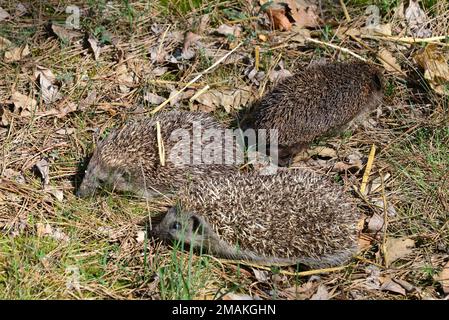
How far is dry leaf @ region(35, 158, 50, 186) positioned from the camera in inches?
273

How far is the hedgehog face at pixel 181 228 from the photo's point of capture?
6160mm

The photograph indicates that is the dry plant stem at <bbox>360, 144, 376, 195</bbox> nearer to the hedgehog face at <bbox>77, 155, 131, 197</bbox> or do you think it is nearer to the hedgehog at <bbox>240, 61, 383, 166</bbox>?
the hedgehog at <bbox>240, 61, 383, 166</bbox>

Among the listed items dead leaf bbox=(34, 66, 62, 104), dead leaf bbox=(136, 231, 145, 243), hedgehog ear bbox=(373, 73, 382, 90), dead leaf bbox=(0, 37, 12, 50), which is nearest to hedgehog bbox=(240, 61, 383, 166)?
hedgehog ear bbox=(373, 73, 382, 90)

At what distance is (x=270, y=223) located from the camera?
6133 millimetres

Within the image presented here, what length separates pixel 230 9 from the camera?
889 centimetres

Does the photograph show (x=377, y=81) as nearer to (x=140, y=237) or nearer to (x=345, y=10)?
(x=345, y=10)

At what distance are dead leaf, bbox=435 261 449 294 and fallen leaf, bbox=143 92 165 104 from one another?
345 centimetres

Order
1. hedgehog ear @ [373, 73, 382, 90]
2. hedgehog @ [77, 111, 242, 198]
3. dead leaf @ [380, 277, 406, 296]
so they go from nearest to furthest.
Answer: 1. dead leaf @ [380, 277, 406, 296]
2. hedgehog @ [77, 111, 242, 198]
3. hedgehog ear @ [373, 73, 382, 90]

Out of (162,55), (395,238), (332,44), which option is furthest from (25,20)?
(395,238)

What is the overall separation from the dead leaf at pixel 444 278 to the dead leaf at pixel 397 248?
0.34 m

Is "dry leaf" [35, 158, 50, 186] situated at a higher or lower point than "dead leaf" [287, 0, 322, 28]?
lower

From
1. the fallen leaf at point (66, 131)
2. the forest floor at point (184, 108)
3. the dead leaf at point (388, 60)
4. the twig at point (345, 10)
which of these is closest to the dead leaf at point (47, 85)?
the forest floor at point (184, 108)

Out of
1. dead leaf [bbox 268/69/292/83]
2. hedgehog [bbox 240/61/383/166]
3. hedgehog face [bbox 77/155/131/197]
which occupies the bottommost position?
hedgehog face [bbox 77/155/131/197]

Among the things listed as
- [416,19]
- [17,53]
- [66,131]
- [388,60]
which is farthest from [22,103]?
[416,19]
